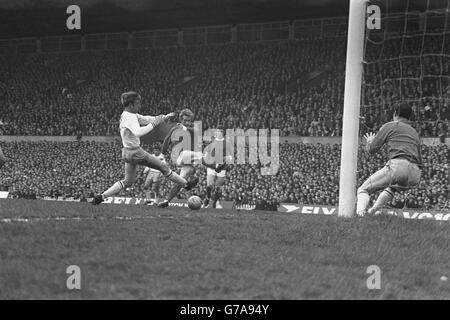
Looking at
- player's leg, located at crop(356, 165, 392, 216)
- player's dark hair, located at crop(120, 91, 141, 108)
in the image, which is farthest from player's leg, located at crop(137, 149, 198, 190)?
player's leg, located at crop(356, 165, 392, 216)

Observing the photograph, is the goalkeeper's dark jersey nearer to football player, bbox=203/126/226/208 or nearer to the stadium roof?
football player, bbox=203/126/226/208

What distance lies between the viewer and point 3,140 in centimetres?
3862

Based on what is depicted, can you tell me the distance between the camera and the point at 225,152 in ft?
57.4

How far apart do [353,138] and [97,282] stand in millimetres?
5313

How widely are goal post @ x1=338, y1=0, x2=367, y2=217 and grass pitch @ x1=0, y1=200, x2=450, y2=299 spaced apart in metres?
0.75

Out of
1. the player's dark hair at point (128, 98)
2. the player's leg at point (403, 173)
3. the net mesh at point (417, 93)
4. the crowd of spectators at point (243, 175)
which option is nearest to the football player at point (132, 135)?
the player's dark hair at point (128, 98)

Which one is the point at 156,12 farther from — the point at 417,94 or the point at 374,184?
the point at 374,184

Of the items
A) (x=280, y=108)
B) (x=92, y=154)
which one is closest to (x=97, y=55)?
(x=92, y=154)

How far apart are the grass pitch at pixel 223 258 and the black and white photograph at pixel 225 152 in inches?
1.1

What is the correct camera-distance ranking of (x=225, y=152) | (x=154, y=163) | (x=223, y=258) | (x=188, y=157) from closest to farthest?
(x=223, y=258) → (x=154, y=163) → (x=188, y=157) → (x=225, y=152)

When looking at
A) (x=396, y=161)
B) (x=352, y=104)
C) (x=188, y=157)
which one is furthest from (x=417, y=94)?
(x=396, y=161)

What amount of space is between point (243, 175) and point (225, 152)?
855 centimetres

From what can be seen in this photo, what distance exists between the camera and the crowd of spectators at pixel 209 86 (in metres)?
29.2

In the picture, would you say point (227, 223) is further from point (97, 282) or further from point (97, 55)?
point (97, 55)
